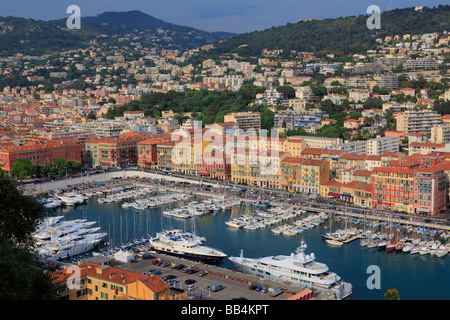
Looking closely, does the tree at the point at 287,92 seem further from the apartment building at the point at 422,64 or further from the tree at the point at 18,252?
the tree at the point at 18,252

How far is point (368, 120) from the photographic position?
25734mm

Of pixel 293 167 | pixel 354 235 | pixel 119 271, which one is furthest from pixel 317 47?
pixel 119 271

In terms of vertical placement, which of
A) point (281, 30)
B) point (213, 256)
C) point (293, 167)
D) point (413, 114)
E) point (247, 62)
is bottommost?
point (213, 256)

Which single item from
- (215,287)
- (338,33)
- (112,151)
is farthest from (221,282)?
(338,33)

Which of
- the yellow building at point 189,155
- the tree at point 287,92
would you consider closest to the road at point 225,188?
the yellow building at point 189,155

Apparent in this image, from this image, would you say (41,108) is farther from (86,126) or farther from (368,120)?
(368,120)

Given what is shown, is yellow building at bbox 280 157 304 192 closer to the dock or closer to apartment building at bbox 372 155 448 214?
apartment building at bbox 372 155 448 214

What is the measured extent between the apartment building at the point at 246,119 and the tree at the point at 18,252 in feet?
64.9

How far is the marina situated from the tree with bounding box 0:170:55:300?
14.6ft

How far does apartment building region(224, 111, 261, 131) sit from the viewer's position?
90.5 ft

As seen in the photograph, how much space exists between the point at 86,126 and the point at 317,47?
29854mm

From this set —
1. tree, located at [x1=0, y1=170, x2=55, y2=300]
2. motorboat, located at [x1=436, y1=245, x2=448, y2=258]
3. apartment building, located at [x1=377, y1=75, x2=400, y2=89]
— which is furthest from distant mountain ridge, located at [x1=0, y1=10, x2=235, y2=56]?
tree, located at [x1=0, y1=170, x2=55, y2=300]

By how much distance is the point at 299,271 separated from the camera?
10195mm

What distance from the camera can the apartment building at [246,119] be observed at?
27.6m
